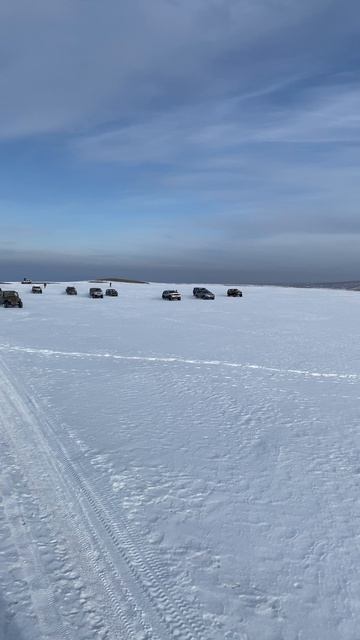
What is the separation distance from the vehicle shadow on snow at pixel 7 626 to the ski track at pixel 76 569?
1.9 inches

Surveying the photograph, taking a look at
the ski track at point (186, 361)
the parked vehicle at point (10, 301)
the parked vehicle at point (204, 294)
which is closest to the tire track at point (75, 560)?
the ski track at point (186, 361)

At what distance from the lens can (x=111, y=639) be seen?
3.97 metres

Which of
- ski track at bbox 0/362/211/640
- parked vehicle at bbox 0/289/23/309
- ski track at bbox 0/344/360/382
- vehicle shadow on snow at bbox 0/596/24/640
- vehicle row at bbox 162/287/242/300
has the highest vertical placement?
vehicle row at bbox 162/287/242/300

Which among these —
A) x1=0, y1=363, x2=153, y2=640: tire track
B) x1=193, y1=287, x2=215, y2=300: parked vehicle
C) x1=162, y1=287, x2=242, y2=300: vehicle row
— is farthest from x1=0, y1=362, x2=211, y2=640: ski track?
x1=193, y1=287, x2=215, y2=300: parked vehicle

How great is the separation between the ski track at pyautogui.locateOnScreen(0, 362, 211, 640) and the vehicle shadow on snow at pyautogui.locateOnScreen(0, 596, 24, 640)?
0.16ft

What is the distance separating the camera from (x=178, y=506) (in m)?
6.30

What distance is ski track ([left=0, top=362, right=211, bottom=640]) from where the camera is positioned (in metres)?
4.14

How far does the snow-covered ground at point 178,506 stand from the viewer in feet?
14.3

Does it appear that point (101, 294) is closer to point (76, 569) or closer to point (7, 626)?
point (76, 569)

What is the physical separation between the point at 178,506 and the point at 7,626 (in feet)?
8.75

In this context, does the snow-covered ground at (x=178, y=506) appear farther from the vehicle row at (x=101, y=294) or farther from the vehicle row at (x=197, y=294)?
the vehicle row at (x=197, y=294)

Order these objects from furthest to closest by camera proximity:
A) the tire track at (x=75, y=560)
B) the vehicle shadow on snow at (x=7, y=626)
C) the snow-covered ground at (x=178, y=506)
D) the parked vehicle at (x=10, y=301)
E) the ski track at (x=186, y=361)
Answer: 1. the parked vehicle at (x=10, y=301)
2. the ski track at (x=186, y=361)
3. the snow-covered ground at (x=178, y=506)
4. the tire track at (x=75, y=560)
5. the vehicle shadow on snow at (x=7, y=626)

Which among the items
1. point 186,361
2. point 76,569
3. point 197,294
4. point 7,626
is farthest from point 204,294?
point 7,626

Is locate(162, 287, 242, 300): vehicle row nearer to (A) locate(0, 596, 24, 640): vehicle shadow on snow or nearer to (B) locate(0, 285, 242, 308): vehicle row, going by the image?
(B) locate(0, 285, 242, 308): vehicle row
